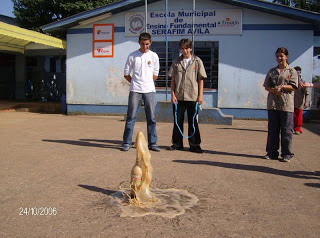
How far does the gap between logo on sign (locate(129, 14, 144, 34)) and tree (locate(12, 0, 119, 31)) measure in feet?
32.6

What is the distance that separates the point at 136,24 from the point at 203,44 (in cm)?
249

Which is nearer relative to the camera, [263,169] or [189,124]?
[263,169]

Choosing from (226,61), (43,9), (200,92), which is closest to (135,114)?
(200,92)

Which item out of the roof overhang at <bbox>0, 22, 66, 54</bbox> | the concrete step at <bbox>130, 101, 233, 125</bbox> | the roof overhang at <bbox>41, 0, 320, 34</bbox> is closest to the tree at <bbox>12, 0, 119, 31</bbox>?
the roof overhang at <bbox>0, 22, 66, 54</bbox>

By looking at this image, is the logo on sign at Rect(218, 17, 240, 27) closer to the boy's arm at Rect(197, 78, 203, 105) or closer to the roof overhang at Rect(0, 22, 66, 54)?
the boy's arm at Rect(197, 78, 203, 105)

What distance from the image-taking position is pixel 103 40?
1268cm

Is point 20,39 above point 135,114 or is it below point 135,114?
above

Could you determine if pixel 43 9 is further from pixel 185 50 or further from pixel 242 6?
pixel 185 50

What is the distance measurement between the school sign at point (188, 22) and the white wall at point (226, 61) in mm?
177

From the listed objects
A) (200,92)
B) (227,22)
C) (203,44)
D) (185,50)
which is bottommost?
(200,92)

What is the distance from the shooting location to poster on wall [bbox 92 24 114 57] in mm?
12617

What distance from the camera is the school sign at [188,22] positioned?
11.8 m
